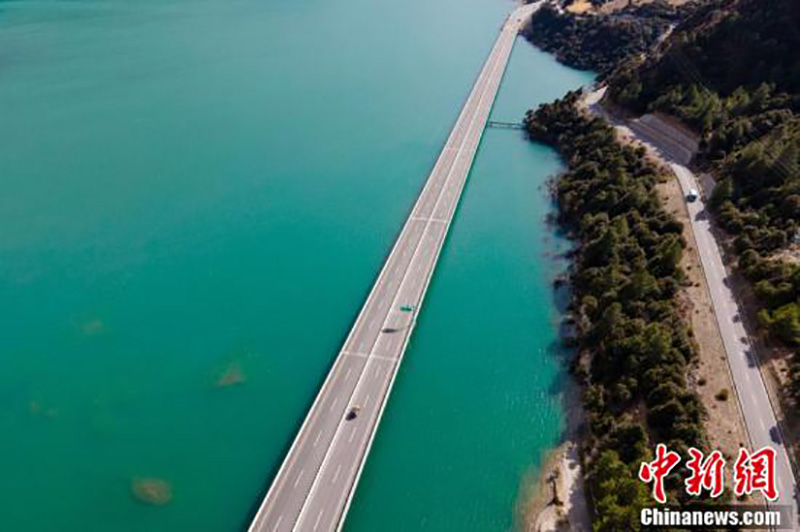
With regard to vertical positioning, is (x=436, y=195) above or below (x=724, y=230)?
below

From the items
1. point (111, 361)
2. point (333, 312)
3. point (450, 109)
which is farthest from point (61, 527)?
point (450, 109)

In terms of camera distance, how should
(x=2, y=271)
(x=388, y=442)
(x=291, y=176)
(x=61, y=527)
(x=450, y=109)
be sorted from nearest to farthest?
(x=61, y=527), (x=388, y=442), (x=2, y=271), (x=291, y=176), (x=450, y=109)

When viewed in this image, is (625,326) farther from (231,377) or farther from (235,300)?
(235,300)

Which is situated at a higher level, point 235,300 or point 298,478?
point 298,478

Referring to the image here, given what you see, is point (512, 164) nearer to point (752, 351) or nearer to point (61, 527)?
point (752, 351)

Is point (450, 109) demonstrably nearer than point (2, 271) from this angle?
No

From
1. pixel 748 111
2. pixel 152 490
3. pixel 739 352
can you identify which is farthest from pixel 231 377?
pixel 748 111
